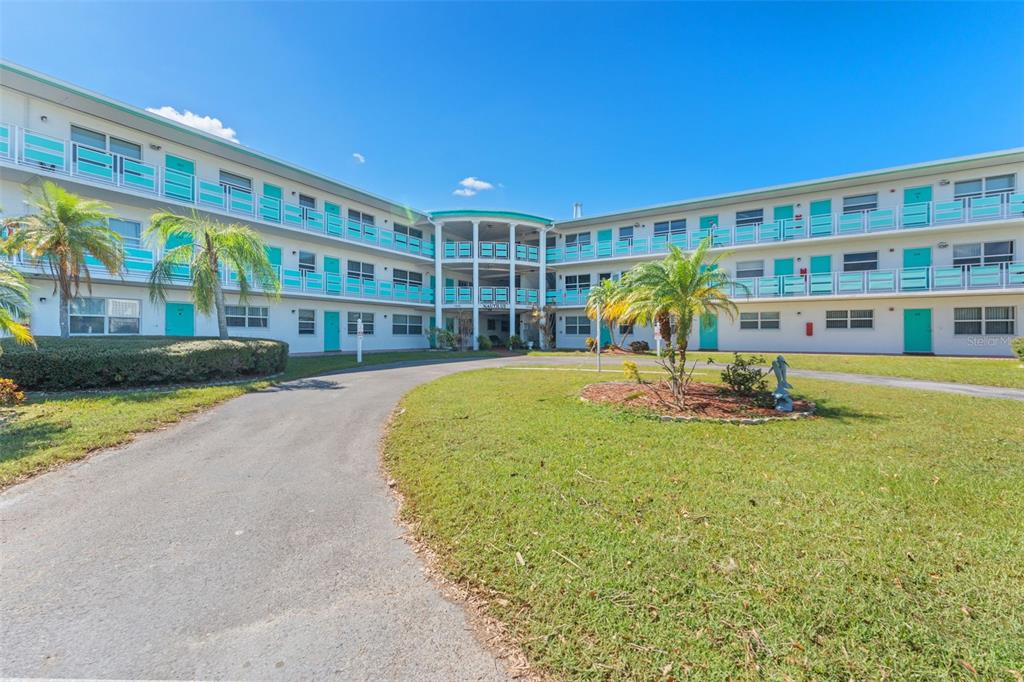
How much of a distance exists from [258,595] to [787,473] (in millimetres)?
5453

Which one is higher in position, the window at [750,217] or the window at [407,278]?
the window at [750,217]

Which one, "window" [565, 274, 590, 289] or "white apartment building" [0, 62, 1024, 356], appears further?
"window" [565, 274, 590, 289]

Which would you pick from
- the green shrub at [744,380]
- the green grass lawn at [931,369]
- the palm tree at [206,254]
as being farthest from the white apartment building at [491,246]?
the green shrub at [744,380]

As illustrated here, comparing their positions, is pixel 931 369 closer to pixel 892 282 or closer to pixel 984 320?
pixel 892 282

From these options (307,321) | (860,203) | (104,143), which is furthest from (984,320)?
(104,143)

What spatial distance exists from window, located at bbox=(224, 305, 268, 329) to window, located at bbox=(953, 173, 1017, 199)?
37432 millimetres

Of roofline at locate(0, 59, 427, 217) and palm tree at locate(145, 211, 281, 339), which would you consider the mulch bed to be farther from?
roofline at locate(0, 59, 427, 217)

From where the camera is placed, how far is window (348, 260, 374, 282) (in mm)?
25858

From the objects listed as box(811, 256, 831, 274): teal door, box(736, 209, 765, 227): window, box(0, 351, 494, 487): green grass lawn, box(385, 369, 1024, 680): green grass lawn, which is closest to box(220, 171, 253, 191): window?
box(0, 351, 494, 487): green grass lawn

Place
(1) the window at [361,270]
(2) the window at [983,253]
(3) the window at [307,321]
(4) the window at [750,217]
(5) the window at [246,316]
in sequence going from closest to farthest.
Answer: (2) the window at [983,253] → (5) the window at [246,316] → (3) the window at [307,321] → (4) the window at [750,217] → (1) the window at [361,270]

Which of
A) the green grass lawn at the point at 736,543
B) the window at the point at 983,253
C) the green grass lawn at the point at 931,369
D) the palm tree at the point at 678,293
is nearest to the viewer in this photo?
the green grass lawn at the point at 736,543

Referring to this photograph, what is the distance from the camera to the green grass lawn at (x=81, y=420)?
537 centimetres

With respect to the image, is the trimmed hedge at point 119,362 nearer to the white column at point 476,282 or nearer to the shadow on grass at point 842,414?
the shadow on grass at point 842,414

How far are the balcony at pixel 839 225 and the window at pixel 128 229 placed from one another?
76.0ft
